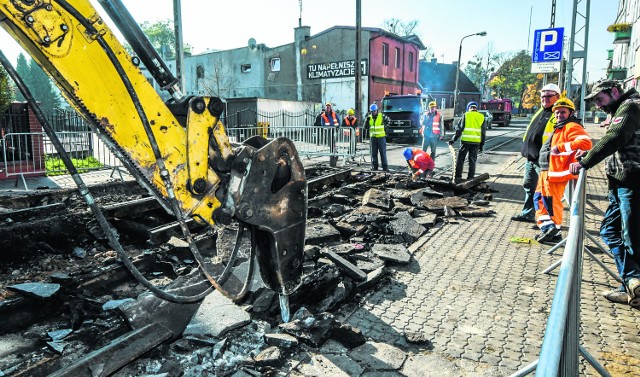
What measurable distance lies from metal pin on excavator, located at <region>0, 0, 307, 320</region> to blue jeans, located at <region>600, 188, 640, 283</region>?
3384mm

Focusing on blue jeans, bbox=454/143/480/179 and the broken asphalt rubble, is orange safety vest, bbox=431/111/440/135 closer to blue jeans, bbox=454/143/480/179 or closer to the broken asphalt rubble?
blue jeans, bbox=454/143/480/179

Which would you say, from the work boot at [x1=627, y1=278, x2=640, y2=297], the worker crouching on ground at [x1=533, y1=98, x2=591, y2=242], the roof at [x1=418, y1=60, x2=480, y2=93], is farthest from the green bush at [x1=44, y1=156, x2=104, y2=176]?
the roof at [x1=418, y1=60, x2=480, y2=93]

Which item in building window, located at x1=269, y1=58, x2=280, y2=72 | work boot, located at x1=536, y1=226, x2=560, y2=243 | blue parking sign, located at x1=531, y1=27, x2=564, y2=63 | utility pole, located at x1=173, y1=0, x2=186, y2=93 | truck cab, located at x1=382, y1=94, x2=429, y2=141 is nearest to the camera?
work boot, located at x1=536, y1=226, x2=560, y2=243

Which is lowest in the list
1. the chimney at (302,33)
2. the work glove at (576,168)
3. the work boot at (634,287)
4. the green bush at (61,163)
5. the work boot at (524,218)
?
the work boot at (524,218)

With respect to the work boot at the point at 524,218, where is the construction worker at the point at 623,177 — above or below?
above

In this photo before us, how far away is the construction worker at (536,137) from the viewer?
686 centimetres

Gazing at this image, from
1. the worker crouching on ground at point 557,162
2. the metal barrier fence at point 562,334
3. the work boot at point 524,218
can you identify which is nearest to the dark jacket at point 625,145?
the worker crouching on ground at point 557,162

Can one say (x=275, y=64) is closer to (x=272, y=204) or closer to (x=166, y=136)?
(x=272, y=204)

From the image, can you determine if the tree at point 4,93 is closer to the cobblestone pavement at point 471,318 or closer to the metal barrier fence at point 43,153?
the metal barrier fence at point 43,153

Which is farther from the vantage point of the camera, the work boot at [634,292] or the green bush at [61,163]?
the green bush at [61,163]

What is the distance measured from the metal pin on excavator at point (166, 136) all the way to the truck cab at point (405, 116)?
21.1 meters

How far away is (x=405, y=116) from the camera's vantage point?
23250 millimetres

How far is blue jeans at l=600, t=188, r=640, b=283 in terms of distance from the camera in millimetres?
4199

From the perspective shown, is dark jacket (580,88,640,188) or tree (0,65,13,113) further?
tree (0,65,13,113)
